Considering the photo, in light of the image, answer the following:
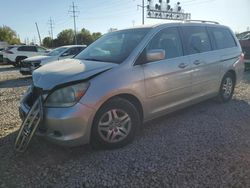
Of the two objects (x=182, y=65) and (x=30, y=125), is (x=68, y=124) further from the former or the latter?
(x=182, y=65)

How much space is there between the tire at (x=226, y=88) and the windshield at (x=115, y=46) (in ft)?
8.26

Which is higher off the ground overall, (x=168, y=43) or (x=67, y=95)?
(x=168, y=43)

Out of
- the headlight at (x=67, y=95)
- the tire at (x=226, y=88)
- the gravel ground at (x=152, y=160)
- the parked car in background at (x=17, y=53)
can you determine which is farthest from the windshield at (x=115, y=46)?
the parked car in background at (x=17, y=53)

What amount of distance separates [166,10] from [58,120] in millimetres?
44275

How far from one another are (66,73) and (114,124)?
0.96 metres

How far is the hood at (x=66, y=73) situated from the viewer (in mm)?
3523

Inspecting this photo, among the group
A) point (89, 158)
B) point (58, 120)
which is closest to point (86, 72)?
point (58, 120)

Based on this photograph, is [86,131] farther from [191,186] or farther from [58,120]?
[191,186]

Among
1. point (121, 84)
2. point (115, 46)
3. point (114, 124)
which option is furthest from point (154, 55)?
point (114, 124)

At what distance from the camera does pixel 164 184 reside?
2.95m

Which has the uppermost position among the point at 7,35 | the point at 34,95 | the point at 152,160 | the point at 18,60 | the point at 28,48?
the point at 7,35

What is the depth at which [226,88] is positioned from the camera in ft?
20.1

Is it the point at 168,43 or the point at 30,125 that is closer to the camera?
the point at 30,125

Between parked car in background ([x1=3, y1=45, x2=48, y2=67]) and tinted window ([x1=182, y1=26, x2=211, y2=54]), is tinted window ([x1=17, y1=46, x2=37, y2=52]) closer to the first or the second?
parked car in background ([x1=3, y1=45, x2=48, y2=67])
